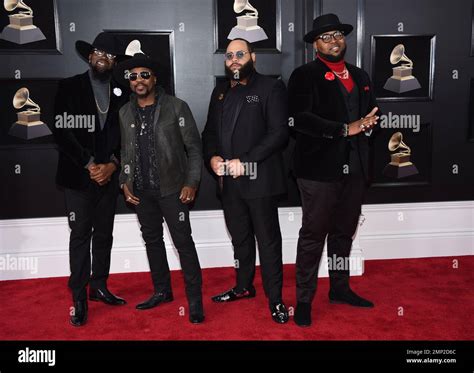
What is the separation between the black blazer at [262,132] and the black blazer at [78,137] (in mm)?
990

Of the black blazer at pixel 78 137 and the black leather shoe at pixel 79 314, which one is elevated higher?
the black blazer at pixel 78 137

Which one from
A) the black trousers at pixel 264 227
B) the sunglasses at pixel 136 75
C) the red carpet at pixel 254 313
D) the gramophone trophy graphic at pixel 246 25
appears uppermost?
the gramophone trophy graphic at pixel 246 25

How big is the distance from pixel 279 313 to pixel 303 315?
169 millimetres

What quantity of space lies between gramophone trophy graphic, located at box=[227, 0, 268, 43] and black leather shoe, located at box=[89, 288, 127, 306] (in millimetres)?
2512

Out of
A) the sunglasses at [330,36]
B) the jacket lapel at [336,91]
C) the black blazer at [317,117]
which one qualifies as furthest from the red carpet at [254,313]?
the sunglasses at [330,36]

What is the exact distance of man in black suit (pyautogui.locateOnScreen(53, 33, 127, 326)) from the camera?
133 inches

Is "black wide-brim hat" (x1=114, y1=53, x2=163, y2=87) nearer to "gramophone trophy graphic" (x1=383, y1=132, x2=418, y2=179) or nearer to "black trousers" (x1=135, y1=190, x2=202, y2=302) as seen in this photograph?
"black trousers" (x1=135, y1=190, x2=202, y2=302)

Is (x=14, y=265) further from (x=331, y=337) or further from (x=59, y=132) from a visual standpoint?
(x=331, y=337)

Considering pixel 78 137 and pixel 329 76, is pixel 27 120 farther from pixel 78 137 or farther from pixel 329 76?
pixel 329 76

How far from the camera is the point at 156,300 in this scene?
3.69 meters

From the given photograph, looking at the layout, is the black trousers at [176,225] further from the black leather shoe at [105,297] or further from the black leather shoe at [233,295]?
the black leather shoe at [105,297]

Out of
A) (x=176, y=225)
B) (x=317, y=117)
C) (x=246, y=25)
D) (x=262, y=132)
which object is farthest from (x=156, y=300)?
(x=246, y=25)

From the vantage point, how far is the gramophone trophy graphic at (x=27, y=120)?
426cm
